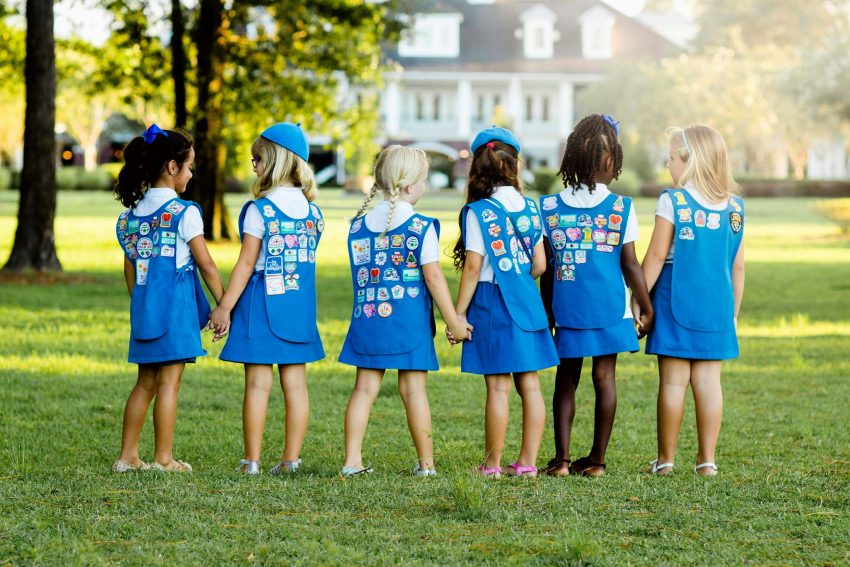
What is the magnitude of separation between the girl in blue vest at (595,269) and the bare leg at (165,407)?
1.66 metres

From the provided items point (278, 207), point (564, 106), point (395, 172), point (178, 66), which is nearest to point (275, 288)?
point (278, 207)

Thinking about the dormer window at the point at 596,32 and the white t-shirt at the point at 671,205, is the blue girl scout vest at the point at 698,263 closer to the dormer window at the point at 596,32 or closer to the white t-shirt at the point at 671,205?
the white t-shirt at the point at 671,205

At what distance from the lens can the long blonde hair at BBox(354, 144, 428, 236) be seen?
535cm

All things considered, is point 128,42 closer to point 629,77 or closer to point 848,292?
point 848,292

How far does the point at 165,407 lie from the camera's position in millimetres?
5496

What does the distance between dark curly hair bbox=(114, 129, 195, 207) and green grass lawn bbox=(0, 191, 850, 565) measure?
1200mm

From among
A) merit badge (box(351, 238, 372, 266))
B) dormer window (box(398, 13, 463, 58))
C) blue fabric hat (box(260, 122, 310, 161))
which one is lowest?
merit badge (box(351, 238, 372, 266))

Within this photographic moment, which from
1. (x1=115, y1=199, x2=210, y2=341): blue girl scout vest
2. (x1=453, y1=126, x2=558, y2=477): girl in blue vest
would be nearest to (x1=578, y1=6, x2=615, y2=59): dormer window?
(x1=453, y1=126, x2=558, y2=477): girl in blue vest

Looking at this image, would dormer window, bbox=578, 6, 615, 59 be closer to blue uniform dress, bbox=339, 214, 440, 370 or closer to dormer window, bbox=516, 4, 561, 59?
dormer window, bbox=516, 4, 561, 59

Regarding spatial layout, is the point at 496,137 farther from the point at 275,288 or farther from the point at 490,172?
the point at 275,288

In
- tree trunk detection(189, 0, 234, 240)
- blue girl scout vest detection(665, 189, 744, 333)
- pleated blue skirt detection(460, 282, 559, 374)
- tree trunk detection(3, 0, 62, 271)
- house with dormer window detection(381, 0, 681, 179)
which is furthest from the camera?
house with dormer window detection(381, 0, 681, 179)

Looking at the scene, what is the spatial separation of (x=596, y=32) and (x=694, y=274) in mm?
56767

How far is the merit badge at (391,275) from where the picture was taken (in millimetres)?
5375

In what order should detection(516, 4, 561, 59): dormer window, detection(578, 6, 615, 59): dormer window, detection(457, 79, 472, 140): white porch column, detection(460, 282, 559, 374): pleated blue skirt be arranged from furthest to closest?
detection(578, 6, 615, 59): dormer window < detection(516, 4, 561, 59): dormer window < detection(457, 79, 472, 140): white porch column < detection(460, 282, 559, 374): pleated blue skirt
